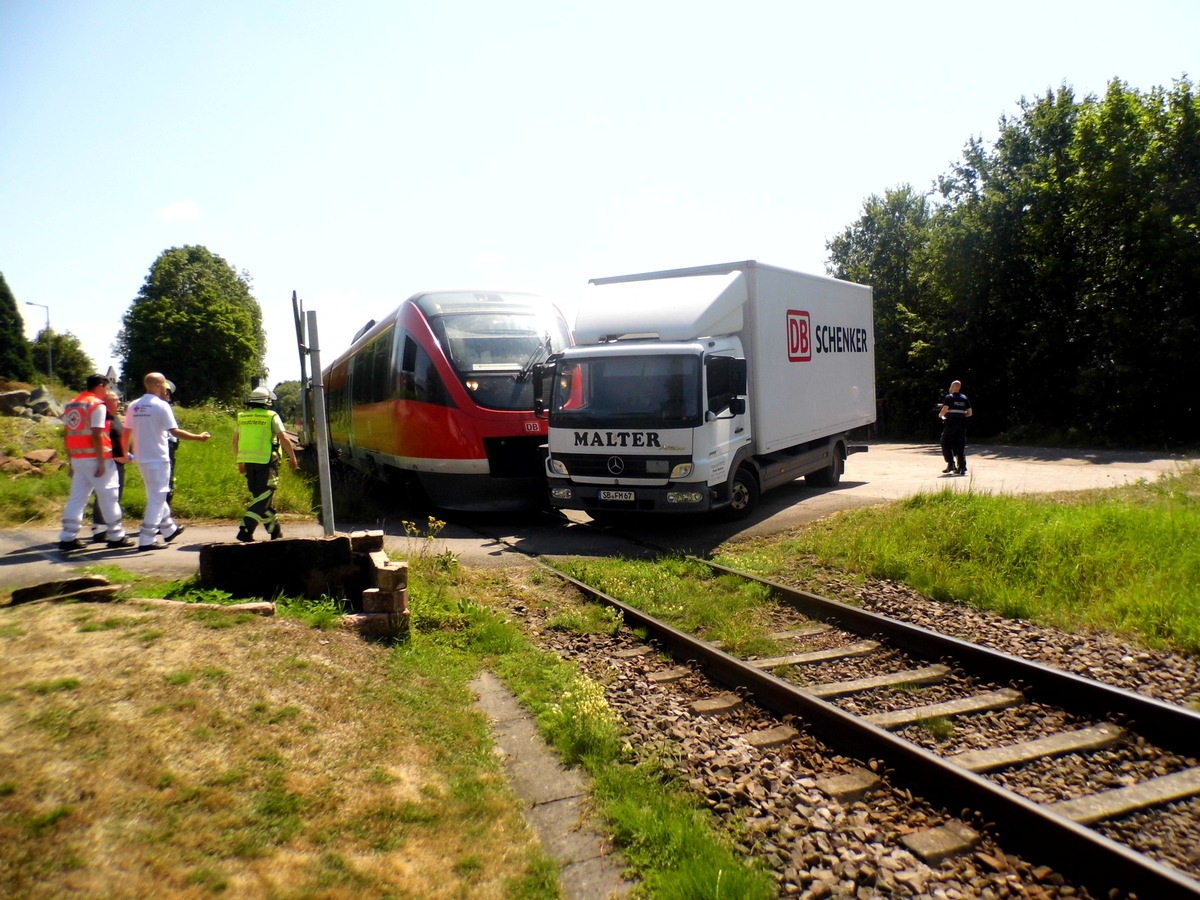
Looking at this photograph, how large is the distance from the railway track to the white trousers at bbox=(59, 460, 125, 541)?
5.66m

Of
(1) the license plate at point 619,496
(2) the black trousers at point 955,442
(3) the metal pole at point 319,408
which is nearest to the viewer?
(3) the metal pole at point 319,408

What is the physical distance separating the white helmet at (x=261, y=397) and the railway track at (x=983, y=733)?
5130 mm

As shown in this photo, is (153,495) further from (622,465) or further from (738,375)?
(738,375)

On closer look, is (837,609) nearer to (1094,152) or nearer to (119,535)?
(119,535)

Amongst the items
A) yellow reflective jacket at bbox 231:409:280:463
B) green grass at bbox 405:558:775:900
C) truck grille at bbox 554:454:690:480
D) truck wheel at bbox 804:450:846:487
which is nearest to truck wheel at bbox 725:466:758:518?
truck grille at bbox 554:454:690:480

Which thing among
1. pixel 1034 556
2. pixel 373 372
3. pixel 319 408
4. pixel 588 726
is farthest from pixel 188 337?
pixel 588 726

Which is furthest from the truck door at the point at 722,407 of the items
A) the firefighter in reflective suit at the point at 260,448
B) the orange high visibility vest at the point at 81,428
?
the orange high visibility vest at the point at 81,428

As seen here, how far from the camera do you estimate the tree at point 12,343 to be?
45469 mm

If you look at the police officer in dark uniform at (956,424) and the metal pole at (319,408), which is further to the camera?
the police officer in dark uniform at (956,424)

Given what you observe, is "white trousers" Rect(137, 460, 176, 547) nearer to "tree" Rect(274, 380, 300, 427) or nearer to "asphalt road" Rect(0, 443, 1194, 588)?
"asphalt road" Rect(0, 443, 1194, 588)

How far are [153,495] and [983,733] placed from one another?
26.1ft

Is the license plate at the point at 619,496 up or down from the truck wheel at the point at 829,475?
up

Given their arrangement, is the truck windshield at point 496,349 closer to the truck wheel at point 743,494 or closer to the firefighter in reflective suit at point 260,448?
the truck wheel at point 743,494

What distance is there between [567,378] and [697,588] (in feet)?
13.1
